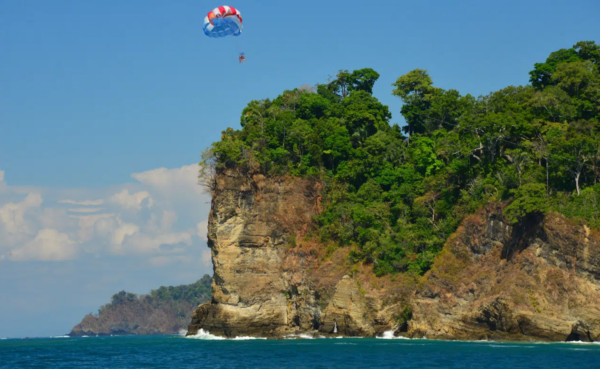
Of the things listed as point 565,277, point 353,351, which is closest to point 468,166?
point 565,277

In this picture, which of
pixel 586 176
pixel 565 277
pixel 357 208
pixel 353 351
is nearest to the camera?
pixel 353 351

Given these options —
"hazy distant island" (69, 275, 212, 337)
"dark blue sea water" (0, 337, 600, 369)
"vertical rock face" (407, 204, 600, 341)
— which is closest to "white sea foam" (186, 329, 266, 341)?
"dark blue sea water" (0, 337, 600, 369)

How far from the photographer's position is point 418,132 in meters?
74.1

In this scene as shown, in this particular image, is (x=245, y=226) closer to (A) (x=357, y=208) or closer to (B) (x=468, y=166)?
(A) (x=357, y=208)

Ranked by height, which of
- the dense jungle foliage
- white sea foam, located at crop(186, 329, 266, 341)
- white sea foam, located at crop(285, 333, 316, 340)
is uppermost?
the dense jungle foliage

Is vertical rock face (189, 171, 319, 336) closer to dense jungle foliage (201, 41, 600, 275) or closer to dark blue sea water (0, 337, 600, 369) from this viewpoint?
dense jungle foliage (201, 41, 600, 275)

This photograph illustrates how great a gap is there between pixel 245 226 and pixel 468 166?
820 inches

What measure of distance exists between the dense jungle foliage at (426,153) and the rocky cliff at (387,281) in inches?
63.7

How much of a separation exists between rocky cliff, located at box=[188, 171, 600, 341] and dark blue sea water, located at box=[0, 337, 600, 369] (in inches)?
128

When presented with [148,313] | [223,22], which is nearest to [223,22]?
[223,22]

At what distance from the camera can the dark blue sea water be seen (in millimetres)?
35156

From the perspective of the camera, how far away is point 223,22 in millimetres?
49719

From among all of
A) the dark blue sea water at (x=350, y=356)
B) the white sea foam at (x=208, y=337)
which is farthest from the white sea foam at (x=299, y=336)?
the dark blue sea water at (x=350, y=356)

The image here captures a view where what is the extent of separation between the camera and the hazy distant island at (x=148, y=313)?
16725 centimetres
